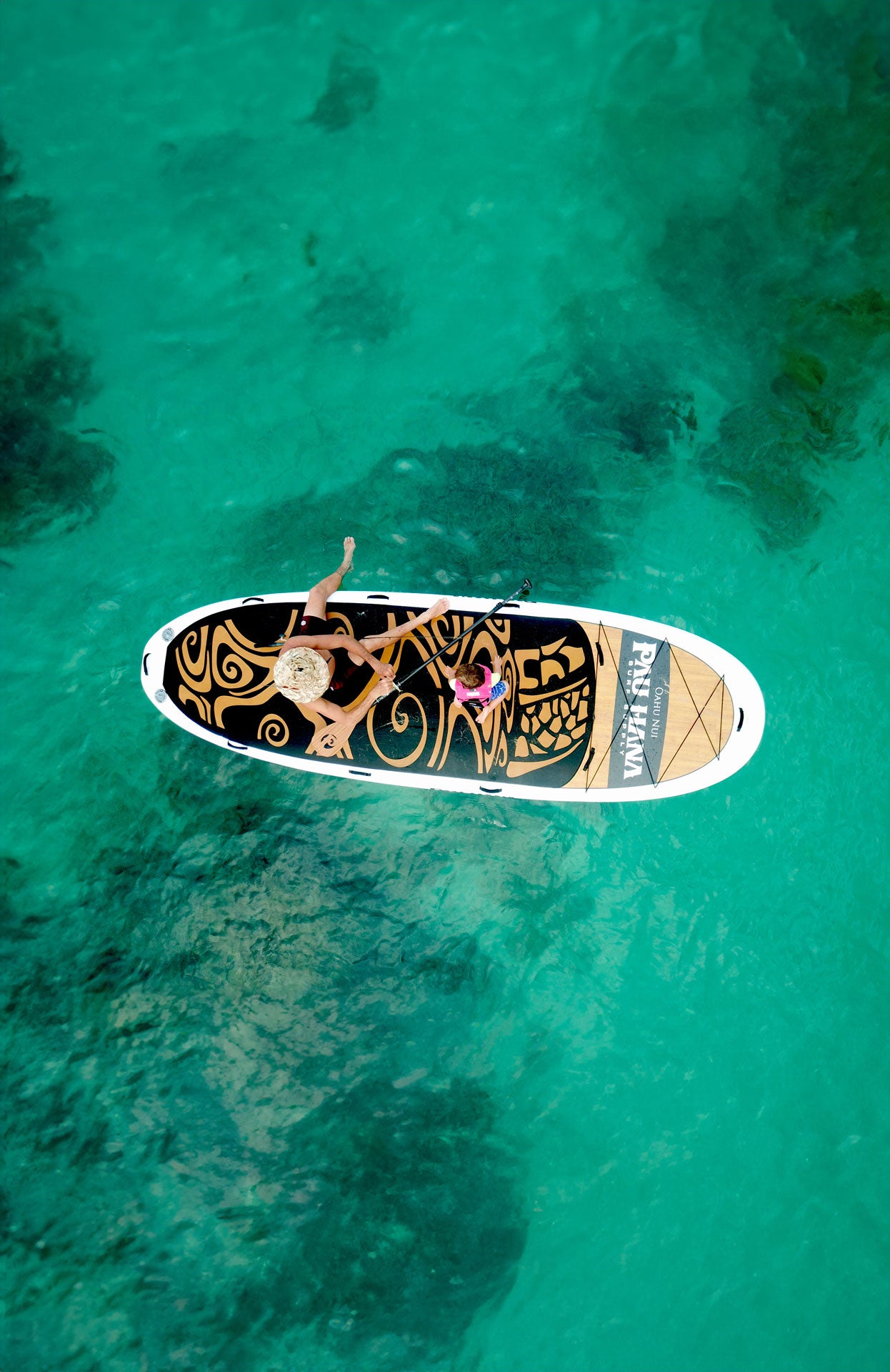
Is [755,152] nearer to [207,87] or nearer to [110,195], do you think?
[207,87]

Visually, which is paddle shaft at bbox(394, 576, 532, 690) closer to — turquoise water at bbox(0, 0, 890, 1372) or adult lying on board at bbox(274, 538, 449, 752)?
adult lying on board at bbox(274, 538, 449, 752)

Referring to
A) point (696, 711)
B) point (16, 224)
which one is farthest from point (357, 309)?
point (696, 711)

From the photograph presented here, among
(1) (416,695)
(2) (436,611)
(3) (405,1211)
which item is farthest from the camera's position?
(3) (405,1211)

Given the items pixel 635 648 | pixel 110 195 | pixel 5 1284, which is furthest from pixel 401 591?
pixel 5 1284

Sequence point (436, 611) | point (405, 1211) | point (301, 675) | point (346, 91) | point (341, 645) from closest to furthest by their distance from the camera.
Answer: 1. point (301, 675)
2. point (341, 645)
3. point (436, 611)
4. point (346, 91)
5. point (405, 1211)

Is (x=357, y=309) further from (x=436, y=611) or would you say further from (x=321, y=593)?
(x=436, y=611)

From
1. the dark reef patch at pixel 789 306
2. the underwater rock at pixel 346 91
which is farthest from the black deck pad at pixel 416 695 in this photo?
the underwater rock at pixel 346 91
